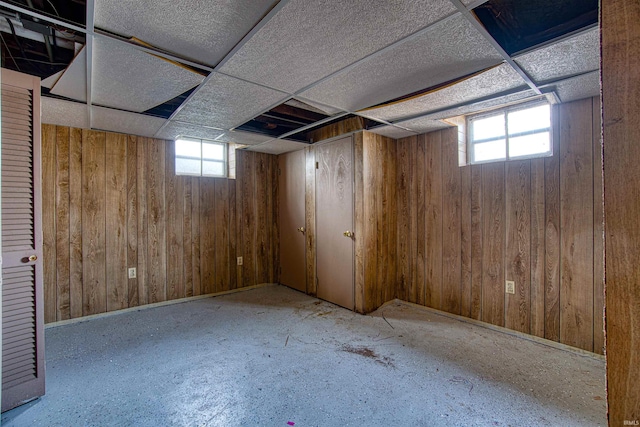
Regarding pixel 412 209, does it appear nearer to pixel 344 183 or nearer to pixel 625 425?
pixel 344 183

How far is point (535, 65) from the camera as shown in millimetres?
1666

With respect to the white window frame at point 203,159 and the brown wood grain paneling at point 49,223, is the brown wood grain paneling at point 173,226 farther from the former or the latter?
the brown wood grain paneling at point 49,223

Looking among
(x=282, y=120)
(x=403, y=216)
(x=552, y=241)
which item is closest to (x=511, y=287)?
(x=552, y=241)

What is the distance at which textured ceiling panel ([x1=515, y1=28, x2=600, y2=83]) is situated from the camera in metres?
1.41

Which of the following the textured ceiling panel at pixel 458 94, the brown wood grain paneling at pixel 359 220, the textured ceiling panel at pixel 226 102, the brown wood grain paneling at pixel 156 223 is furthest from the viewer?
the brown wood grain paneling at pixel 156 223

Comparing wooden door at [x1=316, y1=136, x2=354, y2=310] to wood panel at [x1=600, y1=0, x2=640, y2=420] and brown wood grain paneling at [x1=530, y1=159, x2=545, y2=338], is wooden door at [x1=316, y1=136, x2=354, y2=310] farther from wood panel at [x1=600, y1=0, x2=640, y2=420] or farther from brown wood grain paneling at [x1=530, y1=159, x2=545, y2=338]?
wood panel at [x1=600, y1=0, x2=640, y2=420]

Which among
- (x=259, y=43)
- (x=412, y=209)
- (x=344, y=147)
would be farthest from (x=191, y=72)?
(x=412, y=209)

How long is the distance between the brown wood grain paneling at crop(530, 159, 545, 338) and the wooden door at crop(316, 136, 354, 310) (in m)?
1.67

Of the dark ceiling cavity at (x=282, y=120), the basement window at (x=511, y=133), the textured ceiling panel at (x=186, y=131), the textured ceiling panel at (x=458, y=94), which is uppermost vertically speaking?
the dark ceiling cavity at (x=282, y=120)

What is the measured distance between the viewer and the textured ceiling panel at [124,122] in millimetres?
2488

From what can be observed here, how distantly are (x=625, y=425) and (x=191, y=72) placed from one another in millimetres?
2304

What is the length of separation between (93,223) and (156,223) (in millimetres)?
593

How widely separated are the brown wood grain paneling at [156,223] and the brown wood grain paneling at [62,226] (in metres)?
0.72

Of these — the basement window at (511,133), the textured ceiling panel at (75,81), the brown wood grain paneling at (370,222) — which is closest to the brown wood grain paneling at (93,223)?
the textured ceiling panel at (75,81)
